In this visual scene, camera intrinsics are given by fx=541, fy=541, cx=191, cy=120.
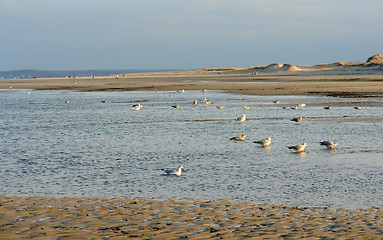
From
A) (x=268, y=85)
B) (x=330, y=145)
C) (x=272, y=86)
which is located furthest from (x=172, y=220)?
(x=268, y=85)

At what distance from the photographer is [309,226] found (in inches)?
378

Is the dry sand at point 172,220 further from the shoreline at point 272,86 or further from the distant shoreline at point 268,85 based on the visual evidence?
the distant shoreline at point 268,85

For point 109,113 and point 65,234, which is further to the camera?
point 109,113

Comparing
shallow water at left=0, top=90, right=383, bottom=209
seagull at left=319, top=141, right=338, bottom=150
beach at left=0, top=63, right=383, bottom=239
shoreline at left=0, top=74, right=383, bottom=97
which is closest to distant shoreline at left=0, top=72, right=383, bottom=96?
shoreline at left=0, top=74, right=383, bottom=97

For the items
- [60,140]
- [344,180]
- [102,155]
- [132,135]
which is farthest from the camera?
[132,135]

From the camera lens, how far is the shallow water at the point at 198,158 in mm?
12727

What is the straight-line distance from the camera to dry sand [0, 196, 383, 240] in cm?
912

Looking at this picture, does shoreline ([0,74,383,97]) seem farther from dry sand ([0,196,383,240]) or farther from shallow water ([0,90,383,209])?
dry sand ([0,196,383,240])

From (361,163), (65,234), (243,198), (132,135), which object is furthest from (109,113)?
(65,234)

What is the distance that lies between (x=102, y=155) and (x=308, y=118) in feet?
49.4

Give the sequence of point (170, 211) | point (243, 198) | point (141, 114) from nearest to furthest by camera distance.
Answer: point (170, 211)
point (243, 198)
point (141, 114)

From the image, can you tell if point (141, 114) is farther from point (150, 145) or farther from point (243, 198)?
point (243, 198)

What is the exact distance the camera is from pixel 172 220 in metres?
10.1

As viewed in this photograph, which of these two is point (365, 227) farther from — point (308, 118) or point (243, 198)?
point (308, 118)
